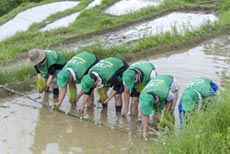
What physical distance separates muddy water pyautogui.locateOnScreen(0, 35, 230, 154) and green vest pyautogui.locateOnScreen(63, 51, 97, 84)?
28.3 inches

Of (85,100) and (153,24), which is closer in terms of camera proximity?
(85,100)

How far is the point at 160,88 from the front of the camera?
7172 mm

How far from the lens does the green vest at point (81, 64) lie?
848 centimetres

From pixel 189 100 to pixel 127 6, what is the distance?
12.1m

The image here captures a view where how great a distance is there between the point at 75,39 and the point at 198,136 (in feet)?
30.8

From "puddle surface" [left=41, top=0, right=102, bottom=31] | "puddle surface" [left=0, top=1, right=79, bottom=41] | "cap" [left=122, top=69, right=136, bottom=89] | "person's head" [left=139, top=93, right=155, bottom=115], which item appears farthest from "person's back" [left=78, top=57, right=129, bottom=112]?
"puddle surface" [left=0, top=1, right=79, bottom=41]

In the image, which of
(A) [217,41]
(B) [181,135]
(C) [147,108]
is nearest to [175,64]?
(A) [217,41]

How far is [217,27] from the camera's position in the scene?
1330 centimetres

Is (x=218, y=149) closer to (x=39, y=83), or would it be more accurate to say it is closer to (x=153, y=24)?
(x=39, y=83)

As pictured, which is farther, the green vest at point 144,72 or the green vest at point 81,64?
the green vest at point 81,64

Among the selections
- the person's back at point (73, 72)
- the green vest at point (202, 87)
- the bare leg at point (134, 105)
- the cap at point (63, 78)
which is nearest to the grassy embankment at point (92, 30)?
the person's back at point (73, 72)

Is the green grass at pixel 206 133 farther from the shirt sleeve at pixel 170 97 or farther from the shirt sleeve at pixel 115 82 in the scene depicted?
the shirt sleeve at pixel 115 82

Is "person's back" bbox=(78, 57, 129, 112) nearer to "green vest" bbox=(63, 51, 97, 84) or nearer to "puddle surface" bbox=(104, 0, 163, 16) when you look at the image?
"green vest" bbox=(63, 51, 97, 84)

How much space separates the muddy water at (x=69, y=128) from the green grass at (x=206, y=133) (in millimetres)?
1376
